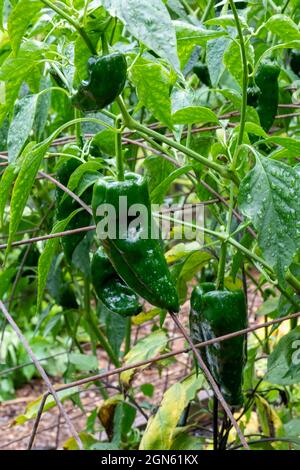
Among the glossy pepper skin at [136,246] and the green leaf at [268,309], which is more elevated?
the glossy pepper skin at [136,246]

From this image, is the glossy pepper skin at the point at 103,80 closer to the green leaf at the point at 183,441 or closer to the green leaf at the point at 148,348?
the green leaf at the point at 148,348

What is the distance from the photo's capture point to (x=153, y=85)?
0.80m

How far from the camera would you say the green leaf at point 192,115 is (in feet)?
2.74

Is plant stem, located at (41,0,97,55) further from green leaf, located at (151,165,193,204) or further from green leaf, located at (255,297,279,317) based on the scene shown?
green leaf, located at (255,297,279,317)

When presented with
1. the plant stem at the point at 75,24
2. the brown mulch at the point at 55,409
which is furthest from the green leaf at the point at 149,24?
the brown mulch at the point at 55,409

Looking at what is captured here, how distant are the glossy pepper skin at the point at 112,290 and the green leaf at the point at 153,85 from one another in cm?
26

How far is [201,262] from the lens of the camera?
119 centimetres

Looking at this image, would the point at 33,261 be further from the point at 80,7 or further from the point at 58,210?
the point at 80,7

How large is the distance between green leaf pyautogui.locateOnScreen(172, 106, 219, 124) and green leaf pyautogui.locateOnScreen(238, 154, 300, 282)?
0.09 meters

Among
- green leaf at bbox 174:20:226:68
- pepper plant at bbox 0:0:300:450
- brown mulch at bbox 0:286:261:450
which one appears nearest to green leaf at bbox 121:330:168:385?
pepper plant at bbox 0:0:300:450

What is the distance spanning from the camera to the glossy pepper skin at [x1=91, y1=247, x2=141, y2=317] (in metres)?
0.97
